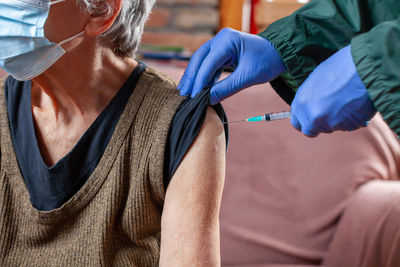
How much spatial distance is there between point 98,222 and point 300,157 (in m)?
1.03

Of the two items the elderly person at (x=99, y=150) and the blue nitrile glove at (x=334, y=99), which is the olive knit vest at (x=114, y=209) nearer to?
the elderly person at (x=99, y=150)

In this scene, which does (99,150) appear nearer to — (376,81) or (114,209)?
(114,209)

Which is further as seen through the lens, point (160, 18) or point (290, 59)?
point (160, 18)

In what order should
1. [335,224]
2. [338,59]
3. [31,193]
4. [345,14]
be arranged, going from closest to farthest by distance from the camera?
[338,59], [345,14], [31,193], [335,224]

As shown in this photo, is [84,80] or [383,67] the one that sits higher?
[383,67]

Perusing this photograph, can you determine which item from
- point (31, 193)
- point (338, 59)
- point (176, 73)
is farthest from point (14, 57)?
point (176, 73)

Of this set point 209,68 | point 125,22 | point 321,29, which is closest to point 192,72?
point 209,68

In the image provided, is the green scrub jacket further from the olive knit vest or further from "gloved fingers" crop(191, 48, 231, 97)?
the olive knit vest

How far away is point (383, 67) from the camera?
83 cm

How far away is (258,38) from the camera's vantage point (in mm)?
1200

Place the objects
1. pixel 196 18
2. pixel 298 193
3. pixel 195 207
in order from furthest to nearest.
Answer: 1. pixel 196 18
2. pixel 298 193
3. pixel 195 207

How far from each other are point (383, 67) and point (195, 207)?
487mm

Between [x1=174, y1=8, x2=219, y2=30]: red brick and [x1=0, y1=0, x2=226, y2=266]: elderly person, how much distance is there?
4.93 feet

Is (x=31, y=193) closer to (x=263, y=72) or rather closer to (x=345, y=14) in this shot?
(x=263, y=72)
